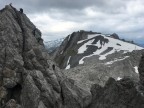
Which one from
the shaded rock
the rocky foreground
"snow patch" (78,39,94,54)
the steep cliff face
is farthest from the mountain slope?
the shaded rock

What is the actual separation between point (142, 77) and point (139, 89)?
157cm

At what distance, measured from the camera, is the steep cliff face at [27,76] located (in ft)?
194

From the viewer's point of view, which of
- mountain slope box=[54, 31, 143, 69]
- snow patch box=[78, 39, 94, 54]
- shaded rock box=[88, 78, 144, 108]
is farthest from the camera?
snow patch box=[78, 39, 94, 54]

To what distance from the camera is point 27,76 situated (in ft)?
198

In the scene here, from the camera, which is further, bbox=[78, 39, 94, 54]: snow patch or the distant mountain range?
bbox=[78, 39, 94, 54]: snow patch

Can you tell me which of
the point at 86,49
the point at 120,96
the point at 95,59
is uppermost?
the point at 120,96

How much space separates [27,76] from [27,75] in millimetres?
526

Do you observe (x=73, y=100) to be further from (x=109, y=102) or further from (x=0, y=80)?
(x=109, y=102)

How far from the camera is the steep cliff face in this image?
59031 mm

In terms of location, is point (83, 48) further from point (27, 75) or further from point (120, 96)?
point (120, 96)

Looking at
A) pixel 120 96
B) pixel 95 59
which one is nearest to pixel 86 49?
pixel 95 59

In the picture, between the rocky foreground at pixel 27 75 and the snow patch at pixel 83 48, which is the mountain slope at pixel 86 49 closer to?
the snow patch at pixel 83 48

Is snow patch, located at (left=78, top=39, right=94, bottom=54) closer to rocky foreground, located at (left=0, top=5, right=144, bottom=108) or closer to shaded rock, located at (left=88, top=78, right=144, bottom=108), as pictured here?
rocky foreground, located at (left=0, top=5, right=144, bottom=108)

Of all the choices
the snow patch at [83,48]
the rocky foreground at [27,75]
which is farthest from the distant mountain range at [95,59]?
the rocky foreground at [27,75]
